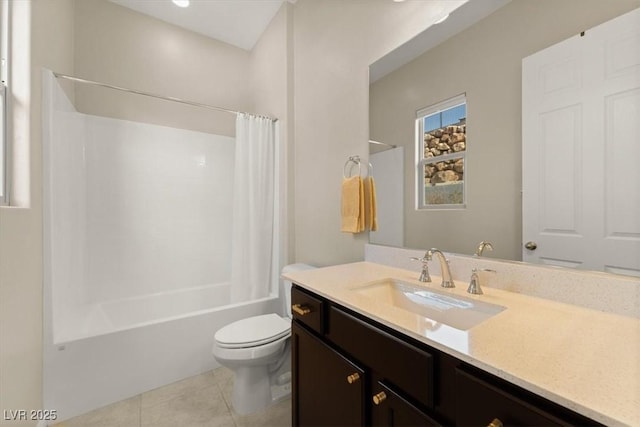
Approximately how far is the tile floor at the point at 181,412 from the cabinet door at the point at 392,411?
93cm

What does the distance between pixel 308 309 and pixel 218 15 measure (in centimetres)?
277

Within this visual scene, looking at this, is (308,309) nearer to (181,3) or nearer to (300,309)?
(300,309)

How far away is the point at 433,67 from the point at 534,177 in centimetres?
68

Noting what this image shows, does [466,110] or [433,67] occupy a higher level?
[433,67]

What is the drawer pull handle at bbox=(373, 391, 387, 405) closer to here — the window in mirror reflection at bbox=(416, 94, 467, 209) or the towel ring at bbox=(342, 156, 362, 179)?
the window in mirror reflection at bbox=(416, 94, 467, 209)

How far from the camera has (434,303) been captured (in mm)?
1014

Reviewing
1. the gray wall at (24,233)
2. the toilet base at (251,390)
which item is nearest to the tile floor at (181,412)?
the toilet base at (251,390)

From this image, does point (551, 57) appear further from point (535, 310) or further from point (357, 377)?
point (357, 377)

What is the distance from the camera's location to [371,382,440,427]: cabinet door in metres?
0.66

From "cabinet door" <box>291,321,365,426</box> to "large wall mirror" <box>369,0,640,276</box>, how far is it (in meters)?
0.68

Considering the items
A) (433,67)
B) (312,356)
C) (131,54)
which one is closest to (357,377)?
(312,356)

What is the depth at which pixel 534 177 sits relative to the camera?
0.92 metres

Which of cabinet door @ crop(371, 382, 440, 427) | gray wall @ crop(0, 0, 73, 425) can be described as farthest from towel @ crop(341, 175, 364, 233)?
gray wall @ crop(0, 0, 73, 425)

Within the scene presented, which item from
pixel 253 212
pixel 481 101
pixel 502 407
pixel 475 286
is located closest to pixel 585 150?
pixel 481 101
